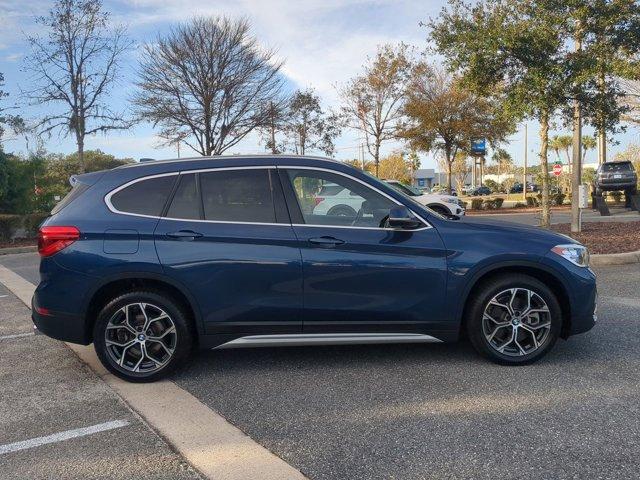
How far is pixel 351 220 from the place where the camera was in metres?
4.26

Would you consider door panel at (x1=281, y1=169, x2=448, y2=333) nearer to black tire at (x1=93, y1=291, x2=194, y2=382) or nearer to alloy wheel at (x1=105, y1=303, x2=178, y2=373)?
black tire at (x1=93, y1=291, x2=194, y2=382)

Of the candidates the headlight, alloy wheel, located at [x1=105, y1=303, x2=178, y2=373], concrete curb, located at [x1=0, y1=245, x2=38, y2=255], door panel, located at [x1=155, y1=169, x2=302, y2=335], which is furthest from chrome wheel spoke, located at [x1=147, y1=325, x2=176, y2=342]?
concrete curb, located at [x1=0, y1=245, x2=38, y2=255]

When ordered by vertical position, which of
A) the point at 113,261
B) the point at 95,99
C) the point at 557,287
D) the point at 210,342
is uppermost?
the point at 95,99

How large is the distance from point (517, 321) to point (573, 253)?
28.7 inches

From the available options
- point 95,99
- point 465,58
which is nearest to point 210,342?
point 465,58

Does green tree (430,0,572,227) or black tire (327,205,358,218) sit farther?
green tree (430,0,572,227)

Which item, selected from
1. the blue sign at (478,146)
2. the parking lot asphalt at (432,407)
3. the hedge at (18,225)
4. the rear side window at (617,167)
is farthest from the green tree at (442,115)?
the parking lot asphalt at (432,407)

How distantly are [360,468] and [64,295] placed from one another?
105 inches

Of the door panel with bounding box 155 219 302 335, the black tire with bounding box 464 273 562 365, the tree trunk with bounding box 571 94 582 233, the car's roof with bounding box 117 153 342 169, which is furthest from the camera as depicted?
the tree trunk with bounding box 571 94 582 233

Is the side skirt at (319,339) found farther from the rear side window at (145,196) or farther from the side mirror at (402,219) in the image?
the rear side window at (145,196)

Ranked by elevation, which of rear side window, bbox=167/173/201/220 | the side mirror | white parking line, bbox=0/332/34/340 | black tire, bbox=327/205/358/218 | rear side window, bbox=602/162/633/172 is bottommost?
white parking line, bbox=0/332/34/340

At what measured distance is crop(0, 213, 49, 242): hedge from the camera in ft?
56.4

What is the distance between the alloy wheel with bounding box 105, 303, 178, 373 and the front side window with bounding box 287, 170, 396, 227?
141 cm

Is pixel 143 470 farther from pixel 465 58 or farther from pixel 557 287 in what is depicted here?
pixel 465 58
